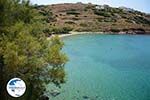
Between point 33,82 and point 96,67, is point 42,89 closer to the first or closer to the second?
point 33,82

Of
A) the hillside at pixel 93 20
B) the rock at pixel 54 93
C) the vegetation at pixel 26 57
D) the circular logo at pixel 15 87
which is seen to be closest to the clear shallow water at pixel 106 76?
the rock at pixel 54 93

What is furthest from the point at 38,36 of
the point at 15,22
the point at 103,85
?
the point at 103,85

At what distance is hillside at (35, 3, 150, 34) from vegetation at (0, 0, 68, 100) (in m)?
81.0

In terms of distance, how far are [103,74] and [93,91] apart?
43.1 ft

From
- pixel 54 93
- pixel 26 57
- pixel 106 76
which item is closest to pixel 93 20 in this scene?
pixel 106 76

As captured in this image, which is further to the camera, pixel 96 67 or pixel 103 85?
pixel 96 67

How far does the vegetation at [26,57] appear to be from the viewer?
27.5 meters

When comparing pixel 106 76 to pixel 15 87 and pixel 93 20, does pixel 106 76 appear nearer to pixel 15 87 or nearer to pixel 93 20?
pixel 15 87

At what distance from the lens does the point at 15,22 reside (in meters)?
31.5

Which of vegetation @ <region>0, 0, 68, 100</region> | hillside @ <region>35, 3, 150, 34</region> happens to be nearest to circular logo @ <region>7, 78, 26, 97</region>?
vegetation @ <region>0, 0, 68, 100</region>

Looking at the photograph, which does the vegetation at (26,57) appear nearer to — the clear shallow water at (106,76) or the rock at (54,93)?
the rock at (54,93)

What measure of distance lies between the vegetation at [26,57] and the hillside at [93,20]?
81.0 metres

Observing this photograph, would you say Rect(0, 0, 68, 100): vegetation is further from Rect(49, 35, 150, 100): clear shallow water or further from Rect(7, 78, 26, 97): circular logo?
Rect(49, 35, 150, 100): clear shallow water

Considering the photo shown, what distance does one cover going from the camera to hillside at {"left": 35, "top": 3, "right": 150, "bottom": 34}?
134125 millimetres
